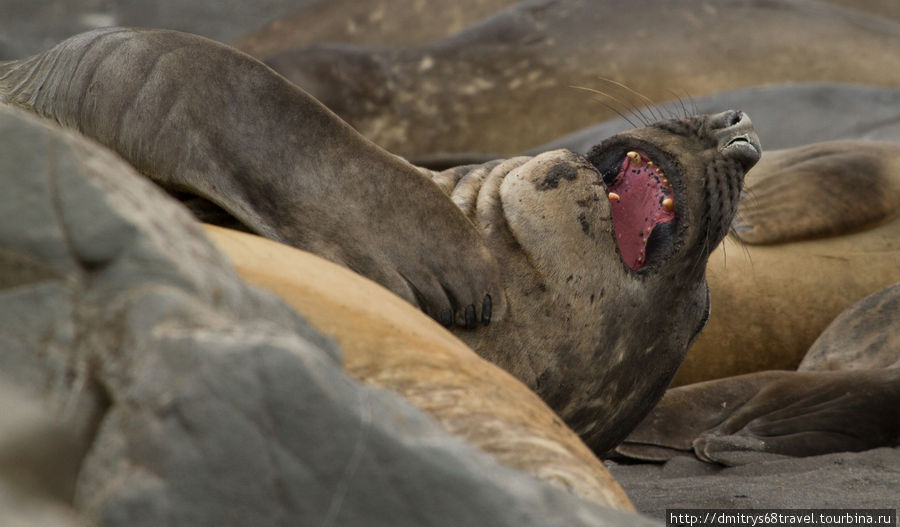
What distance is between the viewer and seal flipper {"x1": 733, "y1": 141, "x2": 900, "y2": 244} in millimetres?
4820

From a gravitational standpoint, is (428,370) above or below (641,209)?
above

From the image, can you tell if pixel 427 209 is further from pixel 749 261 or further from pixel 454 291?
pixel 749 261

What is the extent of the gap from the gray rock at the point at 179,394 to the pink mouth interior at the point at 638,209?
1.61m

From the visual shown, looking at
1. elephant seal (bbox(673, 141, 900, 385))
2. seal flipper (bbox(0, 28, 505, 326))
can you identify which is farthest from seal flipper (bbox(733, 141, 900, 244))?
seal flipper (bbox(0, 28, 505, 326))

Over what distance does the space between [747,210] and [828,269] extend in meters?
0.38

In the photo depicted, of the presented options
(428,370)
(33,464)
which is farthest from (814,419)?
(33,464)

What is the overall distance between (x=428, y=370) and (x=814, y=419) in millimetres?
2181

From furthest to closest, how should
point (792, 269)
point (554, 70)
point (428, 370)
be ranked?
point (554, 70), point (792, 269), point (428, 370)

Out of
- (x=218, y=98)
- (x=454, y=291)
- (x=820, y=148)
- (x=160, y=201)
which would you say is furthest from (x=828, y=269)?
(x=160, y=201)

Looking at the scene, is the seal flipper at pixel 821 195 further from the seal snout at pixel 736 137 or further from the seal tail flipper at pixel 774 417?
the seal snout at pixel 736 137

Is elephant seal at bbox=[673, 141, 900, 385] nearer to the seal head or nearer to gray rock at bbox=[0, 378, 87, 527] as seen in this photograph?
the seal head

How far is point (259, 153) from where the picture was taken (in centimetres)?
253

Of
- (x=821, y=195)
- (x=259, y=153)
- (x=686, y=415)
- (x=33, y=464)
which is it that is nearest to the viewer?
(x=33, y=464)

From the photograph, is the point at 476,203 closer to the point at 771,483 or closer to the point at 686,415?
the point at 771,483
